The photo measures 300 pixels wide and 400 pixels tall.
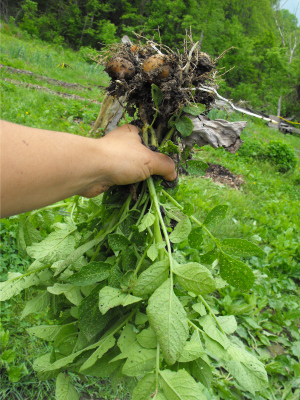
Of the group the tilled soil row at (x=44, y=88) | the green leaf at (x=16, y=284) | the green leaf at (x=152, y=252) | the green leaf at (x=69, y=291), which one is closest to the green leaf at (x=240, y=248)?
the green leaf at (x=152, y=252)

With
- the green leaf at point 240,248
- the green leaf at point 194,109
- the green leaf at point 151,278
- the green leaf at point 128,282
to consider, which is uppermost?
the green leaf at point 194,109

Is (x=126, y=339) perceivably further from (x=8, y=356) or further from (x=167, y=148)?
(x=8, y=356)

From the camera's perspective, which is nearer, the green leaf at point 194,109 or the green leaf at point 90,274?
the green leaf at point 90,274

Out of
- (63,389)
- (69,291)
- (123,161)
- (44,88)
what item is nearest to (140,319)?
(69,291)

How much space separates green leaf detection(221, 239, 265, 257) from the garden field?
0.41 feet

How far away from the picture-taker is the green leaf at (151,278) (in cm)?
79

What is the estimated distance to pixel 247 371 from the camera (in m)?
0.96

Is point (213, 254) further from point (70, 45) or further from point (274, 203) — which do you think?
point (70, 45)

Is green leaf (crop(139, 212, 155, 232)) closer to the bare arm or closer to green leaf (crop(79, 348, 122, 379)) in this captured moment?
the bare arm

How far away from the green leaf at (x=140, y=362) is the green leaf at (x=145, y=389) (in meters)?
0.03

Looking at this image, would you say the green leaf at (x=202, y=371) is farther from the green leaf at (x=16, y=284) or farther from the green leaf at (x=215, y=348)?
the green leaf at (x=16, y=284)

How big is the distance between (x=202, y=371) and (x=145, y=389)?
228mm

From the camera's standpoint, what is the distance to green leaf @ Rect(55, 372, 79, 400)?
100 cm

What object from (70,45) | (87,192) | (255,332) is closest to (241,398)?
(255,332)
